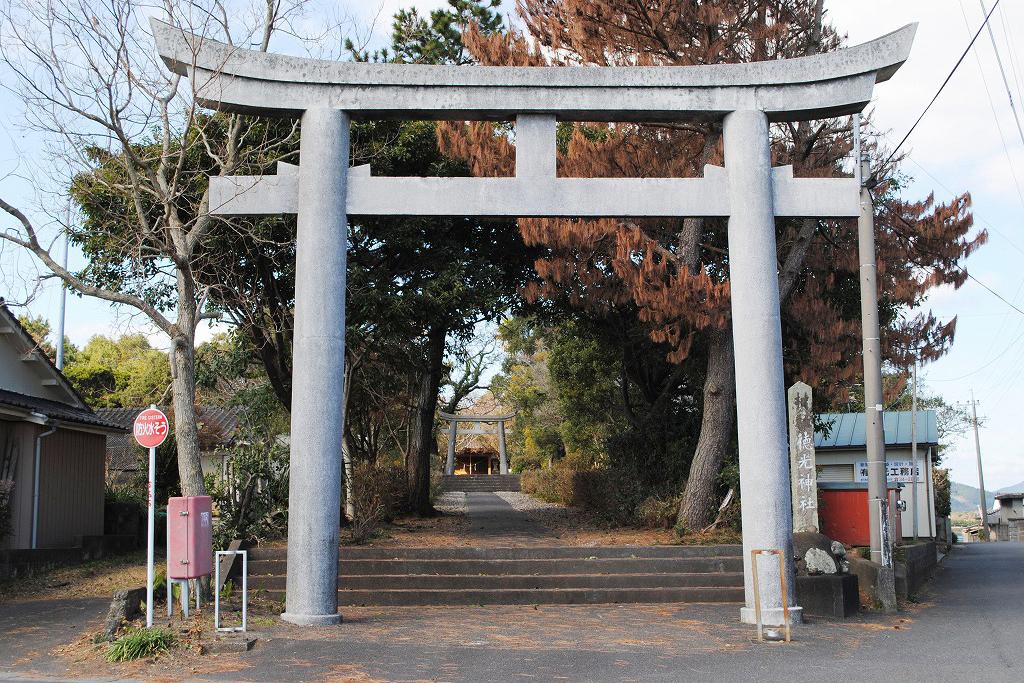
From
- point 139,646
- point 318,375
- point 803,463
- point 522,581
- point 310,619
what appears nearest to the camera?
point 139,646

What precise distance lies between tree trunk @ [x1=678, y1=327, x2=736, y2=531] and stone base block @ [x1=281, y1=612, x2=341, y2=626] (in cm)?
804

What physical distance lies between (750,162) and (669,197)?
1.10m

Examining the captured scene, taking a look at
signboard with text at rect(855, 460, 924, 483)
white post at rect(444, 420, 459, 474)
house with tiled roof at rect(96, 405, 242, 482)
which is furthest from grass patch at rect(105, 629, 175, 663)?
white post at rect(444, 420, 459, 474)

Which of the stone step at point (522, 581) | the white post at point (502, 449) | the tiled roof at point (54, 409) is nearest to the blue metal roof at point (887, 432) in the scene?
the stone step at point (522, 581)

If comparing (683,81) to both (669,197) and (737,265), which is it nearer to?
(669,197)

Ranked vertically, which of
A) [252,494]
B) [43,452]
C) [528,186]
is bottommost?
[252,494]

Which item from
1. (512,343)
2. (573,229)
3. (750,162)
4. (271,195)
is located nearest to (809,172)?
(573,229)

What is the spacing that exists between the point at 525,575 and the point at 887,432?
1790cm

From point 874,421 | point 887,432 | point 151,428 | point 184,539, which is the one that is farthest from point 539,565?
point 887,432

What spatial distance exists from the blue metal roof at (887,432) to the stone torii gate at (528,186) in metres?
16.5

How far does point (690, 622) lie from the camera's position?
37.8 ft

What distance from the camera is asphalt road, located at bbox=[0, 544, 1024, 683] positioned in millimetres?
8250

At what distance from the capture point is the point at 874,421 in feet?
41.8

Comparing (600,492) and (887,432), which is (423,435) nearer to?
(600,492)
